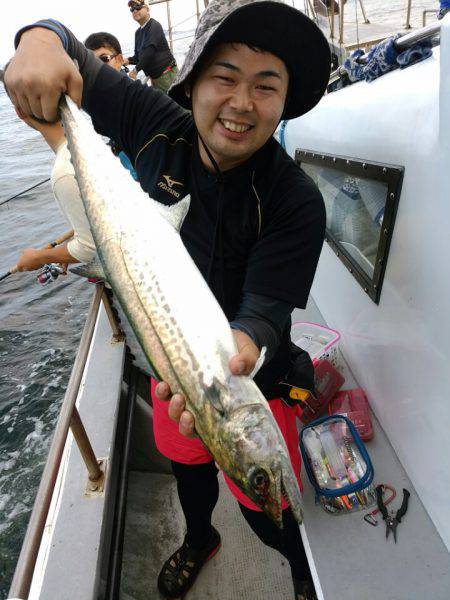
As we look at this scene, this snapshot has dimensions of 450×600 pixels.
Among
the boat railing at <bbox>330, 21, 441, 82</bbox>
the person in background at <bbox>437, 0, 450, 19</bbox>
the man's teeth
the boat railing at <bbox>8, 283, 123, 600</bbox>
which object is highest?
the person in background at <bbox>437, 0, 450, 19</bbox>

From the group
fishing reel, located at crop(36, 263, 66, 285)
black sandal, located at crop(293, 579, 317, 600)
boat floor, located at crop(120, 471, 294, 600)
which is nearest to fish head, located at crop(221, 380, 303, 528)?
black sandal, located at crop(293, 579, 317, 600)

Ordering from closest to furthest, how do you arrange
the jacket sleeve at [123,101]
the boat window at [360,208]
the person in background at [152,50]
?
the jacket sleeve at [123,101], the boat window at [360,208], the person in background at [152,50]

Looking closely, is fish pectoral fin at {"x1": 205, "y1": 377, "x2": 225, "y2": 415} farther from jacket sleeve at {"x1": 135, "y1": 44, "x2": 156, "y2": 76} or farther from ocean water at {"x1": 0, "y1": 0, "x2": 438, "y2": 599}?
jacket sleeve at {"x1": 135, "y1": 44, "x2": 156, "y2": 76}

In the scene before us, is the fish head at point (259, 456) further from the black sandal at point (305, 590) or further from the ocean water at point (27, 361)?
the ocean water at point (27, 361)

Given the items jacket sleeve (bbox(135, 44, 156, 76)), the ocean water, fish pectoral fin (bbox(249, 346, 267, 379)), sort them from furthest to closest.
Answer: jacket sleeve (bbox(135, 44, 156, 76))
the ocean water
fish pectoral fin (bbox(249, 346, 267, 379))

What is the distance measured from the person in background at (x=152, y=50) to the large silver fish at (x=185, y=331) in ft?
29.2

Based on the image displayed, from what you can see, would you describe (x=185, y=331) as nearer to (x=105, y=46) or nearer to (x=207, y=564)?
(x=207, y=564)

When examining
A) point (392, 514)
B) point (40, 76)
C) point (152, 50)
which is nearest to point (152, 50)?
point (152, 50)

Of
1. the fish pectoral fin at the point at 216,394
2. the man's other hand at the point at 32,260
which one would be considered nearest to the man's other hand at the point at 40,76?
the fish pectoral fin at the point at 216,394

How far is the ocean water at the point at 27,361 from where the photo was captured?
4.94 m

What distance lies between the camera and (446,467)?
1.97m

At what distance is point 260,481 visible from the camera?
1421mm

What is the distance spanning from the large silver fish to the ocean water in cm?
313

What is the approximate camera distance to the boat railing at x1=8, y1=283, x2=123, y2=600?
1336mm
